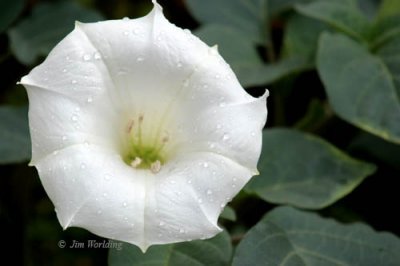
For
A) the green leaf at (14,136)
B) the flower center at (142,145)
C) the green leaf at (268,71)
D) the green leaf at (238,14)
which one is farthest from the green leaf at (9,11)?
the flower center at (142,145)

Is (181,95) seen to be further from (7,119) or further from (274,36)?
(274,36)

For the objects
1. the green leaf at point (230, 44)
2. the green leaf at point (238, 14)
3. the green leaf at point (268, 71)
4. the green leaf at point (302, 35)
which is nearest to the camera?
the green leaf at point (268, 71)

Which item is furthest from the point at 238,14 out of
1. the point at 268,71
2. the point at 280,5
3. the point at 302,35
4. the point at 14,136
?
the point at 14,136

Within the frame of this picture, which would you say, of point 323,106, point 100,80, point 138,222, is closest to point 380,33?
point 323,106

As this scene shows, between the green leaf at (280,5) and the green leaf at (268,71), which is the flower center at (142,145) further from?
the green leaf at (280,5)

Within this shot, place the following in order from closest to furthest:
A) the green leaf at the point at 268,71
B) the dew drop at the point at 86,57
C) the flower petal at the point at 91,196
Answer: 1. the flower petal at the point at 91,196
2. the dew drop at the point at 86,57
3. the green leaf at the point at 268,71

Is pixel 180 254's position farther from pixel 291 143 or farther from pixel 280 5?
pixel 280 5

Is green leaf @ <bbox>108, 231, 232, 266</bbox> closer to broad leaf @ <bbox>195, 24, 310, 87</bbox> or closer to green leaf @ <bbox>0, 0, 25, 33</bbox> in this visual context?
broad leaf @ <bbox>195, 24, 310, 87</bbox>

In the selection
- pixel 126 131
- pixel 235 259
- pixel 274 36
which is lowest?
pixel 274 36

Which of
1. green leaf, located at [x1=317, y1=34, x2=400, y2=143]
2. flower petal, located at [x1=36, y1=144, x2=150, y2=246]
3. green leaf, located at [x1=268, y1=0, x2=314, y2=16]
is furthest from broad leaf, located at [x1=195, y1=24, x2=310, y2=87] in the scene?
flower petal, located at [x1=36, y1=144, x2=150, y2=246]
